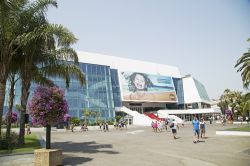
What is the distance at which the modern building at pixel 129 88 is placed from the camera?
232ft

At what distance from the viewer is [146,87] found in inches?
3526

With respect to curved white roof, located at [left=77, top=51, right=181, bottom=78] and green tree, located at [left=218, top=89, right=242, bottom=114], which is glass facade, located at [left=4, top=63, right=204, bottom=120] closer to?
curved white roof, located at [left=77, top=51, right=181, bottom=78]

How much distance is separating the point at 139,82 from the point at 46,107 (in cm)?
7541

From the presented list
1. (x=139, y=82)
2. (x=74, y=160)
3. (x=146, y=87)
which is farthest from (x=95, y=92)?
(x=74, y=160)

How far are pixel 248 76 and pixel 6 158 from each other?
76.5ft

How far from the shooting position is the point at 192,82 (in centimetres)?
10300

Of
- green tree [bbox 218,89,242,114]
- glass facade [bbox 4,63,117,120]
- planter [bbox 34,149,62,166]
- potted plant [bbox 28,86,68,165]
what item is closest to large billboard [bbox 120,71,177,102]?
glass facade [bbox 4,63,117,120]

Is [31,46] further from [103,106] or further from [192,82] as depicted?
[192,82]

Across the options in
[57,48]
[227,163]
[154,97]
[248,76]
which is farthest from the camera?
[154,97]

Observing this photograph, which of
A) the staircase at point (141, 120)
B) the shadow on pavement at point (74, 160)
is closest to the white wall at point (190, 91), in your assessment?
the staircase at point (141, 120)

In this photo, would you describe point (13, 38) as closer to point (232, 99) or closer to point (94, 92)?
point (94, 92)

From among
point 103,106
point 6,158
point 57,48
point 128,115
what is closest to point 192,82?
Result: point 128,115

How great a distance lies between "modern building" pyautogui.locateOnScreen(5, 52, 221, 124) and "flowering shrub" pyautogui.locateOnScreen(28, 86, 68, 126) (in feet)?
163

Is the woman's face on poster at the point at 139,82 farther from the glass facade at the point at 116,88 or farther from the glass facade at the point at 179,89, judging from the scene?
the glass facade at the point at 179,89
